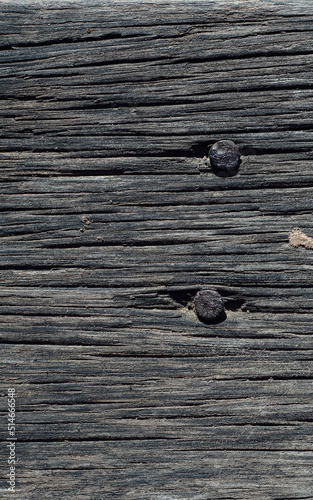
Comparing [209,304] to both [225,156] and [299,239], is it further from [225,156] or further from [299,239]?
[225,156]

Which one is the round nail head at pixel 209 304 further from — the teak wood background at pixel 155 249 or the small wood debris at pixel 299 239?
the small wood debris at pixel 299 239

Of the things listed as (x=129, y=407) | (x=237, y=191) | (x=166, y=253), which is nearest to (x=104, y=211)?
(x=166, y=253)

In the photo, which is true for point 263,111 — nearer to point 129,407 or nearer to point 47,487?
point 129,407

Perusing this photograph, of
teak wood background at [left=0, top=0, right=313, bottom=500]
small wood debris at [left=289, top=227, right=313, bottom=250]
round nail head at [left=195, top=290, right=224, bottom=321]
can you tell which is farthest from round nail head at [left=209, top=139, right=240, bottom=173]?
round nail head at [left=195, top=290, right=224, bottom=321]

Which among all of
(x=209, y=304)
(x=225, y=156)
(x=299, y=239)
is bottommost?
(x=209, y=304)

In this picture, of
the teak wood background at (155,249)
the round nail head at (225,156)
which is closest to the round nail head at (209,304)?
the teak wood background at (155,249)

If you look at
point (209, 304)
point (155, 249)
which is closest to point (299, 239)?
point (209, 304)
